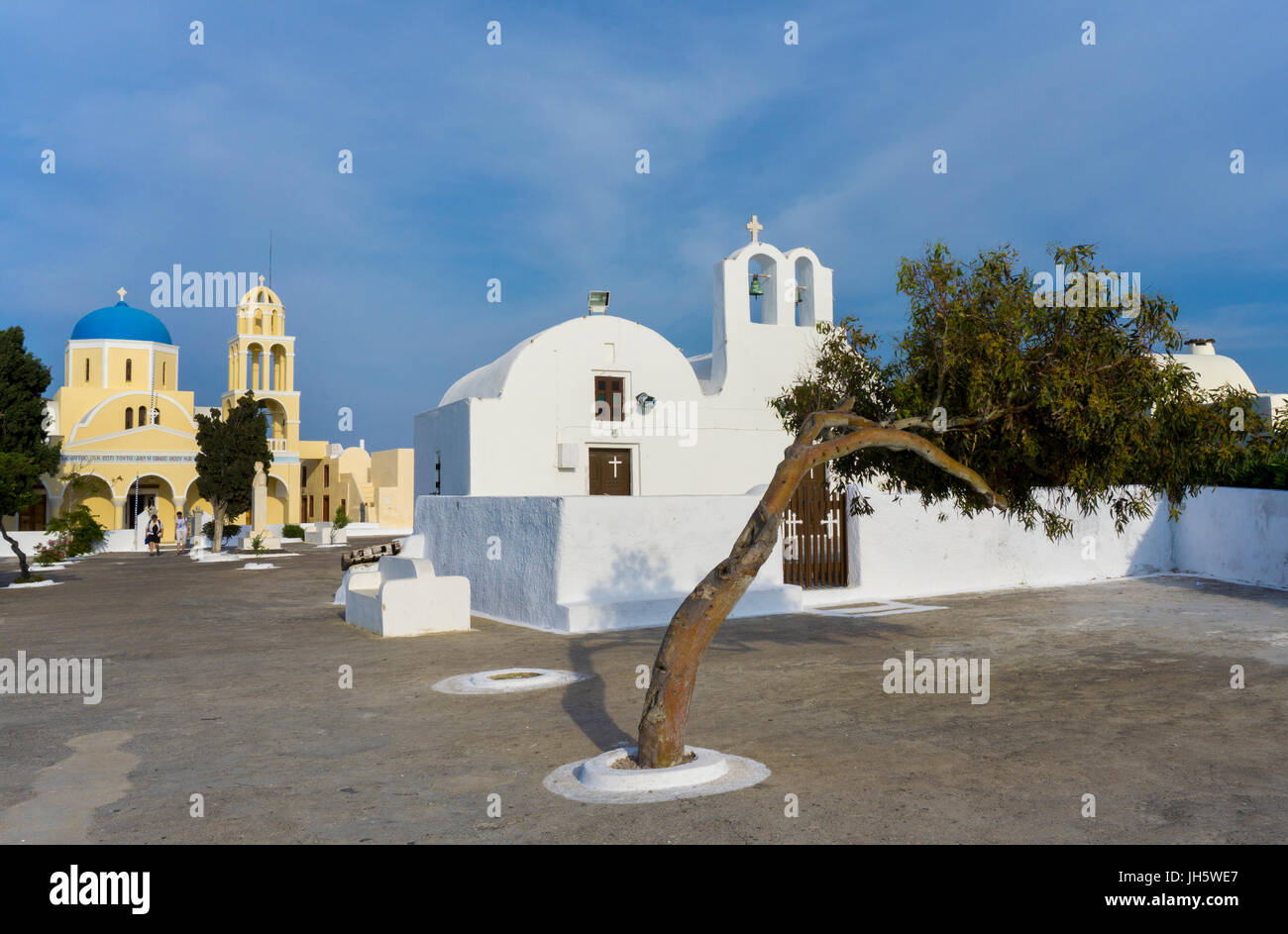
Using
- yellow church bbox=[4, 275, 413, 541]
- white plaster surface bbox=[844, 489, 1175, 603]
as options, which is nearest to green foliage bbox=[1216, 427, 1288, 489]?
white plaster surface bbox=[844, 489, 1175, 603]

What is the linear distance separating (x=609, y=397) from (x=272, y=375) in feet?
103

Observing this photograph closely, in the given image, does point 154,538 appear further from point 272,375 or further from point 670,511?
point 670,511

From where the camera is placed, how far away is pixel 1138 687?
301 inches

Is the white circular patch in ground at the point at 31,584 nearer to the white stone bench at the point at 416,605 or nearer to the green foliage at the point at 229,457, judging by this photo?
the white stone bench at the point at 416,605

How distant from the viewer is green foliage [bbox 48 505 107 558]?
Answer: 26.8 meters

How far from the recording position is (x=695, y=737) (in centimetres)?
622

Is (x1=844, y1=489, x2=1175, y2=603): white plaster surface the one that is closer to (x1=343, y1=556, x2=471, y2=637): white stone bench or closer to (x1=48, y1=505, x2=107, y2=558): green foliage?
(x1=343, y1=556, x2=471, y2=637): white stone bench

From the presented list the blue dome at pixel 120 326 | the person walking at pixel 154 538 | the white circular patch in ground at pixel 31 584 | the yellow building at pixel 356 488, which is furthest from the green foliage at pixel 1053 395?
the blue dome at pixel 120 326

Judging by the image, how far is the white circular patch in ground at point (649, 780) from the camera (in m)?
4.89

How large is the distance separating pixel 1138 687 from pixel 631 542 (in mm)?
6188

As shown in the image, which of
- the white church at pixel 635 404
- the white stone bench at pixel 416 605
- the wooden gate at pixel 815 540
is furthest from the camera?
the white church at pixel 635 404

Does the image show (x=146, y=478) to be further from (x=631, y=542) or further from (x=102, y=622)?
(x=631, y=542)

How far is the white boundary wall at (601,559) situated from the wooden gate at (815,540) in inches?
41.0
